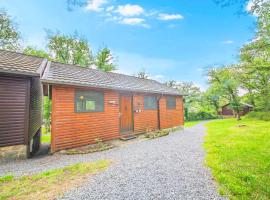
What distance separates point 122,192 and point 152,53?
17643 millimetres

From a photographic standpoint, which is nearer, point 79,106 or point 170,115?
point 79,106

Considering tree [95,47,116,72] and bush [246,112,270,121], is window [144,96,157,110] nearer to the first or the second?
tree [95,47,116,72]

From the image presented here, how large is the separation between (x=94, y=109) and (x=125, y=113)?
75.9 inches

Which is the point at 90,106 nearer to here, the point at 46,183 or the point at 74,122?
the point at 74,122

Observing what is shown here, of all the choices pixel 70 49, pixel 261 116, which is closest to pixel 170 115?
pixel 261 116

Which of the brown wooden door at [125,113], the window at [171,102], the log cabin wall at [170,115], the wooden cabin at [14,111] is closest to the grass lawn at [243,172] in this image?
the brown wooden door at [125,113]

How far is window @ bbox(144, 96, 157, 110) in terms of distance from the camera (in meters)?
9.02

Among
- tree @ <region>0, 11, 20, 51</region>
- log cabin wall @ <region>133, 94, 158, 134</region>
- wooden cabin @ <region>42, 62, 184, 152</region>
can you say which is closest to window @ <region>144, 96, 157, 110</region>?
wooden cabin @ <region>42, 62, 184, 152</region>

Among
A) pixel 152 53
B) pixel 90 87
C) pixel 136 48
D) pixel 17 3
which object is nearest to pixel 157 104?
pixel 90 87

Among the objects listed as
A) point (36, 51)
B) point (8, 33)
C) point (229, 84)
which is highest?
point (8, 33)

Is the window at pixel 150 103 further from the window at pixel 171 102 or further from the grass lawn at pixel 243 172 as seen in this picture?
the grass lawn at pixel 243 172

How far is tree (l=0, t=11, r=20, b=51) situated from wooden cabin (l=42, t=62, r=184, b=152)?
Result: 1376 centimetres

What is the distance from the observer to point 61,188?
279cm

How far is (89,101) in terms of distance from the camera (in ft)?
21.4
